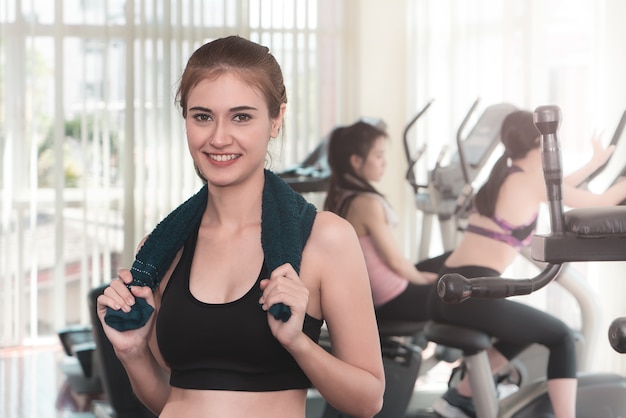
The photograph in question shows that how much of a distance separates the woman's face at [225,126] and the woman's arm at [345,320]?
16 centimetres

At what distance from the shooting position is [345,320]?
1.38 meters

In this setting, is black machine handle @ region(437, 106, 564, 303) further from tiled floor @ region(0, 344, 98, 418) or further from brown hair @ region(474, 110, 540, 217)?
tiled floor @ region(0, 344, 98, 418)

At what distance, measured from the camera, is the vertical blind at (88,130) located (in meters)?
5.48

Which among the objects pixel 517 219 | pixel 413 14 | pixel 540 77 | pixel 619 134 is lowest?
pixel 517 219

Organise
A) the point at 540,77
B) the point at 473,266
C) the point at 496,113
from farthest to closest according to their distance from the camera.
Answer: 1. the point at 540,77
2. the point at 496,113
3. the point at 473,266

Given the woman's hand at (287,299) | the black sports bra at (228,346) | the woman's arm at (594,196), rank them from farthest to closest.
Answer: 1. the woman's arm at (594,196)
2. the black sports bra at (228,346)
3. the woman's hand at (287,299)

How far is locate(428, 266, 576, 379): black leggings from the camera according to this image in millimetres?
2855

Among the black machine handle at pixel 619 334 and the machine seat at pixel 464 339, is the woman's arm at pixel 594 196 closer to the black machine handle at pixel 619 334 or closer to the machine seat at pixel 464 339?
the machine seat at pixel 464 339

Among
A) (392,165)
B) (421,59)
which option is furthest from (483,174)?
(392,165)

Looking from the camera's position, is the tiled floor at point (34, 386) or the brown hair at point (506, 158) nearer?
the brown hair at point (506, 158)

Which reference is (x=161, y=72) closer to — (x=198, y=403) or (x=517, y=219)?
(x=517, y=219)

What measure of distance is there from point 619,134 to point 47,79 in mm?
3697

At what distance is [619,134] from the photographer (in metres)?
2.81

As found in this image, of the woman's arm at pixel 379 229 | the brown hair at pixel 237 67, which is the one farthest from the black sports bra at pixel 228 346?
the woman's arm at pixel 379 229
